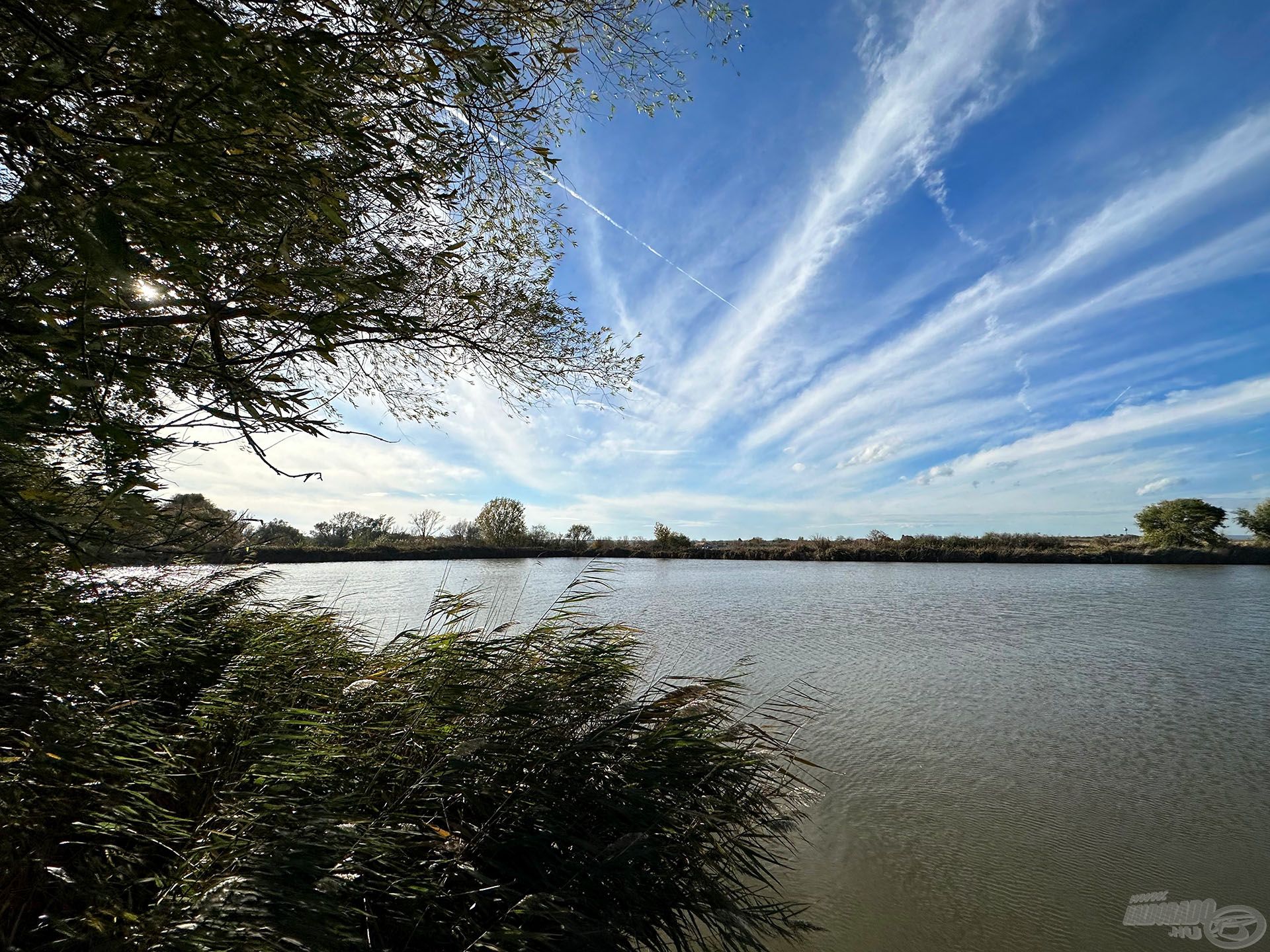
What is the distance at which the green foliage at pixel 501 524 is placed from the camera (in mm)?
37000

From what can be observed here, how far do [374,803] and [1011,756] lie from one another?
5.49 metres

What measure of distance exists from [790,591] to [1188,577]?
15.5 m

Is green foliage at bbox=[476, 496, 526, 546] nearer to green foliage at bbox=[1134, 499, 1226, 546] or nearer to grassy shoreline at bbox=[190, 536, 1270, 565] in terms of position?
grassy shoreline at bbox=[190, 536, 1270, 565]

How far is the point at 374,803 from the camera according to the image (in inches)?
102

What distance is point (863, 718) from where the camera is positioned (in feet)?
19.5

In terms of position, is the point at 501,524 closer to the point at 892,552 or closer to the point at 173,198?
the point at 892,552

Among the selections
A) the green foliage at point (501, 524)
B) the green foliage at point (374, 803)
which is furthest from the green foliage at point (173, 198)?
the green foliage at point (501, 524)

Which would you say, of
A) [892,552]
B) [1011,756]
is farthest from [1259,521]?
[1011,756]

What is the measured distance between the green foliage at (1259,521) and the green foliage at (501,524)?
4016 centimetres

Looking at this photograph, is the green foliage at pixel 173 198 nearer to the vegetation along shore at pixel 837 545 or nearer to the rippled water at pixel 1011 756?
the rippled water at pixel 1011 756

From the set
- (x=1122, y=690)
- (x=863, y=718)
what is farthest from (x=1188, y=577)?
(x=863, y=718)

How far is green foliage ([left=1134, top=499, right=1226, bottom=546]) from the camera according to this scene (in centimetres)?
2619

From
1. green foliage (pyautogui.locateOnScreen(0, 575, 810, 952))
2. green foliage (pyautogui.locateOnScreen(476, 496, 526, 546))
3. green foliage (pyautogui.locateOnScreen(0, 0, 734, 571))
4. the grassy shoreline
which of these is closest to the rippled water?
green foliage (pyautogui.locateOnScreen(0, 575, 810, 952))

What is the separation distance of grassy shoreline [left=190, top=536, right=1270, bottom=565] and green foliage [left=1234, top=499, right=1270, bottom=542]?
1631 millimetres
